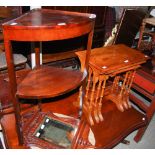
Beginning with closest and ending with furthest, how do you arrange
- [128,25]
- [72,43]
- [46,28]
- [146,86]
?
[46,28] → [146,86] → [128,25] → [72,43]

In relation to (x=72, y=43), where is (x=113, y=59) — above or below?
above

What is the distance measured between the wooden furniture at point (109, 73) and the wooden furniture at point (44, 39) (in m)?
0.20

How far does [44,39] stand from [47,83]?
1.09ft

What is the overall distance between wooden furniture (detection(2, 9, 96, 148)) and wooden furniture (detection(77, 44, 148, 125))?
7.7 inches

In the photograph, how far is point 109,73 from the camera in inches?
53.1

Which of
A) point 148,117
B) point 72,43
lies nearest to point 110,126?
point 148,117

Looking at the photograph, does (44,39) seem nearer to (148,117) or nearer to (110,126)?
(110,126)

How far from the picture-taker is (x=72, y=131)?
1328mm

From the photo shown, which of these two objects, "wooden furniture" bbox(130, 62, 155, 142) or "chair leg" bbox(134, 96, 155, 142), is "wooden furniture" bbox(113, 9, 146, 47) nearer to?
"wooden furniture" bbox(130, 62, 155, 142)

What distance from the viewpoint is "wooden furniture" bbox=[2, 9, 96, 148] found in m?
0.79

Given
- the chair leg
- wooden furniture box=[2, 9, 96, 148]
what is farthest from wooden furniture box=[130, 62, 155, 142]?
wooden furniture box=[2, 9, 96, 148]

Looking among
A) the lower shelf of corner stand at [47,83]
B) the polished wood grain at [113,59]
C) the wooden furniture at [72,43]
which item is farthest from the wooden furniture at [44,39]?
the wooden furniture at [72,43]
